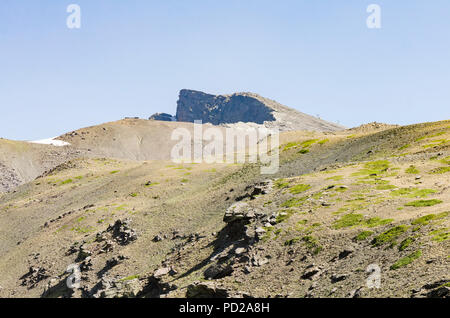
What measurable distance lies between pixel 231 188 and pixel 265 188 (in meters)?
13.4

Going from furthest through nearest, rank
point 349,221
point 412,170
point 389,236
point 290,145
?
point 290,145, point 412,170, point 349,221, point 389,236

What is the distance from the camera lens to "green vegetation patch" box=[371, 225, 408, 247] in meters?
39.5

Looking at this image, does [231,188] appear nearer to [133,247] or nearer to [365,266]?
[133,247]

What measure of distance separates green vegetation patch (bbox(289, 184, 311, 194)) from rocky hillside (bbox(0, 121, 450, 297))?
0.26m

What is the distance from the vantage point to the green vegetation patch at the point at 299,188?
62097 mm

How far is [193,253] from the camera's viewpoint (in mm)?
56156

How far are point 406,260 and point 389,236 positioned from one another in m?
5.03

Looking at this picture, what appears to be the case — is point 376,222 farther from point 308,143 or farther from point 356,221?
point 308,143

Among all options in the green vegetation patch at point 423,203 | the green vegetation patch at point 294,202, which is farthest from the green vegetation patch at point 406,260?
the green vegetation patch at point 294,202

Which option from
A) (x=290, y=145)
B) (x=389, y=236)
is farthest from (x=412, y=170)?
(x=290, y=145)

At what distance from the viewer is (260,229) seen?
50.1m

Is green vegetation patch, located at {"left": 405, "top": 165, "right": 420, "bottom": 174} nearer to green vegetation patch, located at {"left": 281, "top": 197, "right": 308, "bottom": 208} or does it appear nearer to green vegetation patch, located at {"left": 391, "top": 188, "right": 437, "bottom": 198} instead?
green vegetation patch, located at {"left": 391, "top": 188, "right": 437, "bottom": 198}

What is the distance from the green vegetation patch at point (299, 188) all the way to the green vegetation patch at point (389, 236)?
69.5 feet

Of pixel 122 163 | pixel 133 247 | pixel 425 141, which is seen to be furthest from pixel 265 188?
pixel 122 163
